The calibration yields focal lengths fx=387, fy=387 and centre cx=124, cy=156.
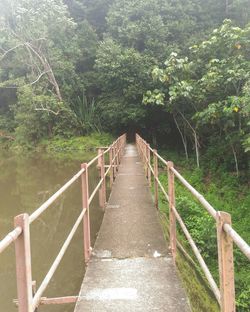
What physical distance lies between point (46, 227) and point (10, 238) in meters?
6.67

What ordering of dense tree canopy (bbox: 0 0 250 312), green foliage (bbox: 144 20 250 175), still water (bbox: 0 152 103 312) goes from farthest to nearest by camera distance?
1. dense tree canopy (bbox: 0 0 250 312)
2. green foliage (bbox: 144 20 250 175)
3. still water (bbox: 0 152 103 312)

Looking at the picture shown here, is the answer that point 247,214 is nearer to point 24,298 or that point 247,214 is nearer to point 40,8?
point 24,298

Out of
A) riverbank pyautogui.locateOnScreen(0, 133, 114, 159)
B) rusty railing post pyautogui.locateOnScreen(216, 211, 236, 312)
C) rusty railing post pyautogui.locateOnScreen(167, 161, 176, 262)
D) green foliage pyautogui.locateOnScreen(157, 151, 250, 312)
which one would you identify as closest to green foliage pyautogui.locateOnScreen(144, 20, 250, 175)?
green foliage pyautogui.locateOnScreen(157, 151, 250, 312)

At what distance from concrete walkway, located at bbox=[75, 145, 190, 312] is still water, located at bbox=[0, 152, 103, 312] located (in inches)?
40.1

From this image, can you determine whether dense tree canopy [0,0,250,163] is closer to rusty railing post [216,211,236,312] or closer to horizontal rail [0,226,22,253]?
rusty railing post [216,211,236,312]

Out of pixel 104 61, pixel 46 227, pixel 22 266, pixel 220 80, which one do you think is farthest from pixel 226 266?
pixel 104 61

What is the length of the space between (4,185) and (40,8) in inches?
634

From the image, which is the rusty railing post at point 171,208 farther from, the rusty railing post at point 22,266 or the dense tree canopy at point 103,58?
the dense tree canopy at point 103,58

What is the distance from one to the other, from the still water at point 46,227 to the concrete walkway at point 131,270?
40.1 inches

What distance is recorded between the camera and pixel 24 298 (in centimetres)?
227

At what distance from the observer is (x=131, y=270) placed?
4.29 meters

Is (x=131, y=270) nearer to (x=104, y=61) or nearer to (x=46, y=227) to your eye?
(x=46, y=227)

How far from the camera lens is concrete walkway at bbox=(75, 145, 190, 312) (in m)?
3.49

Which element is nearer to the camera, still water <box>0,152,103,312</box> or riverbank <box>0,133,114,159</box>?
still water <box>0,152,103,312</box>
